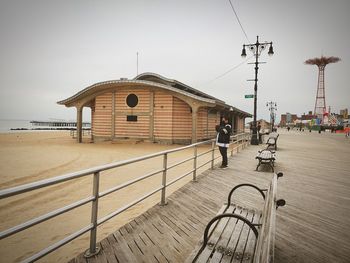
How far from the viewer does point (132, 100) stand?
17891 mm

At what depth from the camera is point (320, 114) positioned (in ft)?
256

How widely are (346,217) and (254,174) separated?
11.4 ft

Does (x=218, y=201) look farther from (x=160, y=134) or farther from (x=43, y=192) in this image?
(x=160, y=134)

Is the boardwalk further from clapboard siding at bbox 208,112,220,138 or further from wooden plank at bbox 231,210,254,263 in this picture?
clapboard siding at bbox 208,112,220,138

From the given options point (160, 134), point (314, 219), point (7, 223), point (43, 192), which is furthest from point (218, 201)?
point (160, 134)

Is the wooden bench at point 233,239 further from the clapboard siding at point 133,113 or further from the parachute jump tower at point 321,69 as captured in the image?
the parachute jump tower at point 321,69

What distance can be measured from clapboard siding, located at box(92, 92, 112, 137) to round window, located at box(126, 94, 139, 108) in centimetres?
170

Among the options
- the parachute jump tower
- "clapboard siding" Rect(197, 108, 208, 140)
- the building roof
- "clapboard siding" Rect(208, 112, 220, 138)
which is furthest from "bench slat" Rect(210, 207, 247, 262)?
the parachute jump tower

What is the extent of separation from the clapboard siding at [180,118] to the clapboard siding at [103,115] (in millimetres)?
5663

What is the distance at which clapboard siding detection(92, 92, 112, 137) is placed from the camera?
18.5 m

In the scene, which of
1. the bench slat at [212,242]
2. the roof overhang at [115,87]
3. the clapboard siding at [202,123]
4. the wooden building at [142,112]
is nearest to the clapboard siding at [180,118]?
the wooden building at [142,112]

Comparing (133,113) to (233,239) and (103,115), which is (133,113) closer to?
(103,115)

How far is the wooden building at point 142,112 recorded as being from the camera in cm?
1697

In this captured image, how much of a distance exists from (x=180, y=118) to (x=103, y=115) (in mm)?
6735
